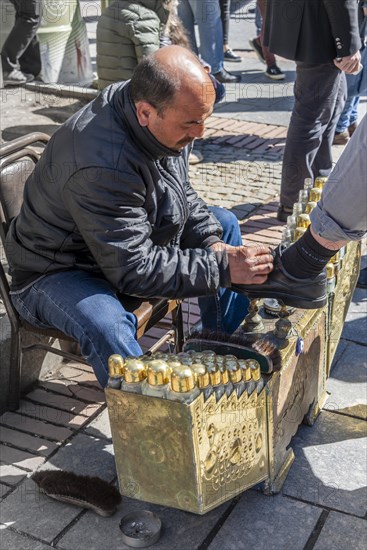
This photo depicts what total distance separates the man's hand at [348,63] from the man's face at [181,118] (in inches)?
79.5

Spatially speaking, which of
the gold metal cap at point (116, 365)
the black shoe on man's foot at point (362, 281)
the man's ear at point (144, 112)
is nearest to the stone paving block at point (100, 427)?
the gold metal cap at point (116, 365)

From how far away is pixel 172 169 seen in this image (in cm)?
273

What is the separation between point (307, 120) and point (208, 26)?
2.86 meters

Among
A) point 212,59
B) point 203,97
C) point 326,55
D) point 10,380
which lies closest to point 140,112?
point 203,97

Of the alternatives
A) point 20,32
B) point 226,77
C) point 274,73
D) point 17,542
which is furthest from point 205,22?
point 17,542

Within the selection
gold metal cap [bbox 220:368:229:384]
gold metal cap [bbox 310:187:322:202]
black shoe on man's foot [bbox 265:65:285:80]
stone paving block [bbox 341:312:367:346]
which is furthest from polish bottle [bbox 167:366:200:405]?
black shoe on man's foot [bbox 265:65:285:80]

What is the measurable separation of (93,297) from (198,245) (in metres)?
0.55

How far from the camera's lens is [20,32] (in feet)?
22.7

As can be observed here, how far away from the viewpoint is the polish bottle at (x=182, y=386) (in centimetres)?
201

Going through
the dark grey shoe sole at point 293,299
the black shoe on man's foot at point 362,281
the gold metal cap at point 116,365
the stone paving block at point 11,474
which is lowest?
the black shoe on man's foot at point 362,281

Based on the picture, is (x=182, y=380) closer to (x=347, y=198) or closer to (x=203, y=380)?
(x=203, y=380)

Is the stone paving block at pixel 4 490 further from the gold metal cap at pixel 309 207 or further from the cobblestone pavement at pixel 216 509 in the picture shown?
the gold metal cap at pixel 309 207

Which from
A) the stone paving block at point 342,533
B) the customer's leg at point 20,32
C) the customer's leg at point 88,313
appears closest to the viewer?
the stone paving block at point 342,533

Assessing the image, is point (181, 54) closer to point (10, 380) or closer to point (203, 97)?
point (203, 97)
